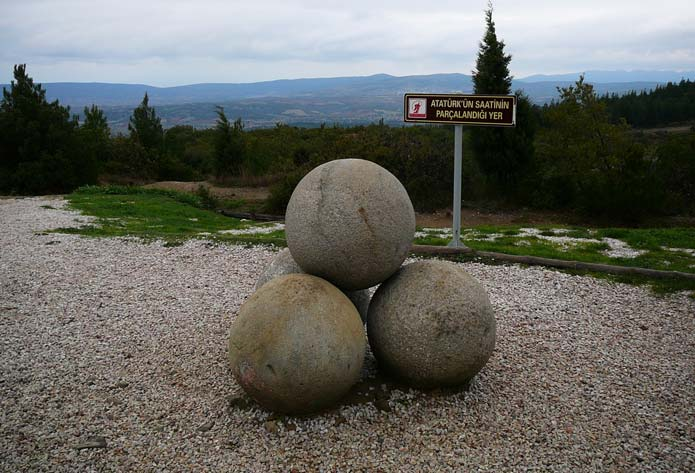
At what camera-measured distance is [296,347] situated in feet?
17.1

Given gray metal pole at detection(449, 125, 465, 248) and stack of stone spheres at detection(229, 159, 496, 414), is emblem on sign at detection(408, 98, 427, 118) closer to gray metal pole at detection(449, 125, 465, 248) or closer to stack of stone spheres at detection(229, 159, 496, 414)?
gray metal pole at detection(449, 125, 465, 248)

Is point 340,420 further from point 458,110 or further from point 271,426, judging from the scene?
point 458,110

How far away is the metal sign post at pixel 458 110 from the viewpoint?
11180 millimetres

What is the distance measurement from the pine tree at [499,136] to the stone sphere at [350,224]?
701 inches

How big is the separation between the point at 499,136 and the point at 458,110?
12419 millimetres

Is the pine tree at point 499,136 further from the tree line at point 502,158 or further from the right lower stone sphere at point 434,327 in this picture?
the right lower stone sphere at point 434,327

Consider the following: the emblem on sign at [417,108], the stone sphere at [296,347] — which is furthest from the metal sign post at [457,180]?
the stone sphere at [296,347]

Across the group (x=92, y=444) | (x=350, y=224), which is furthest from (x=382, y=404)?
(x=92, y=444)

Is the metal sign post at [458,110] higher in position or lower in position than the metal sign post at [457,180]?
higher

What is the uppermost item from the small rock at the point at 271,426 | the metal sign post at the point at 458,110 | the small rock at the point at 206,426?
the metal sign post at the point at 458,110

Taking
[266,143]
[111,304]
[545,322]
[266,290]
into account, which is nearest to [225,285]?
[111,304]

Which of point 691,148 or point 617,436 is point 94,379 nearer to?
point 617,436

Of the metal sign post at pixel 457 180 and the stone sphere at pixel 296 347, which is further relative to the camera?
the metal sign post at pixel 457 180

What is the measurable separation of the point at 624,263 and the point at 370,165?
7336mm
